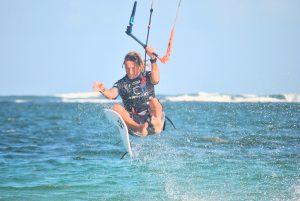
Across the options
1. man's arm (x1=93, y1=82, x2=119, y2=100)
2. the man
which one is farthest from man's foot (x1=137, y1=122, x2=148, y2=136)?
man's arm (x1=93, y1=82, x2=119, y2=100)

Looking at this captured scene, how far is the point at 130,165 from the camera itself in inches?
698

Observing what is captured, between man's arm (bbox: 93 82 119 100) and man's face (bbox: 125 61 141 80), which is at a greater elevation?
man's face (bbox: 125 61 141 80)

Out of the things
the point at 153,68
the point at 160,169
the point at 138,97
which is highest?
the point at 153,68

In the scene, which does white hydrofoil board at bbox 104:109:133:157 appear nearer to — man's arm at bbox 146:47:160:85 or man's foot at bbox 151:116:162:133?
man's foot at bbox 151:116:162:133

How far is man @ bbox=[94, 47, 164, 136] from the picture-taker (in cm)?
1178

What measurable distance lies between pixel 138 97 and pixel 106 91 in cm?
76

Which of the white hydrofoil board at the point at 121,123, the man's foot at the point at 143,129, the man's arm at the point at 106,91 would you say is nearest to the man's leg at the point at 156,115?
the man's foot at the point at 143,129

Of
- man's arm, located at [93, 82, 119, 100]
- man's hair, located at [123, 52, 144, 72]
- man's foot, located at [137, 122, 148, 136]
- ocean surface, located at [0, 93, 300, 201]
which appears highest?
man's hair, located at [123, 52, 144, 72]

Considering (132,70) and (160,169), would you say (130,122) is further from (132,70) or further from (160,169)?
(160,169)

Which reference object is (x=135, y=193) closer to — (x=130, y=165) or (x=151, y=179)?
(x=151, y=179)

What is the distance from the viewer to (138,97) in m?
12.0

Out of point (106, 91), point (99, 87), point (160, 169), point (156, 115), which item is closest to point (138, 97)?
point (156, 115)

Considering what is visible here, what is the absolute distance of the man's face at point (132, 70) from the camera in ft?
38.7

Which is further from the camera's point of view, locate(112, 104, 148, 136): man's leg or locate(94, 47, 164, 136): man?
locate(112, 104, 148, 136): man's leg
